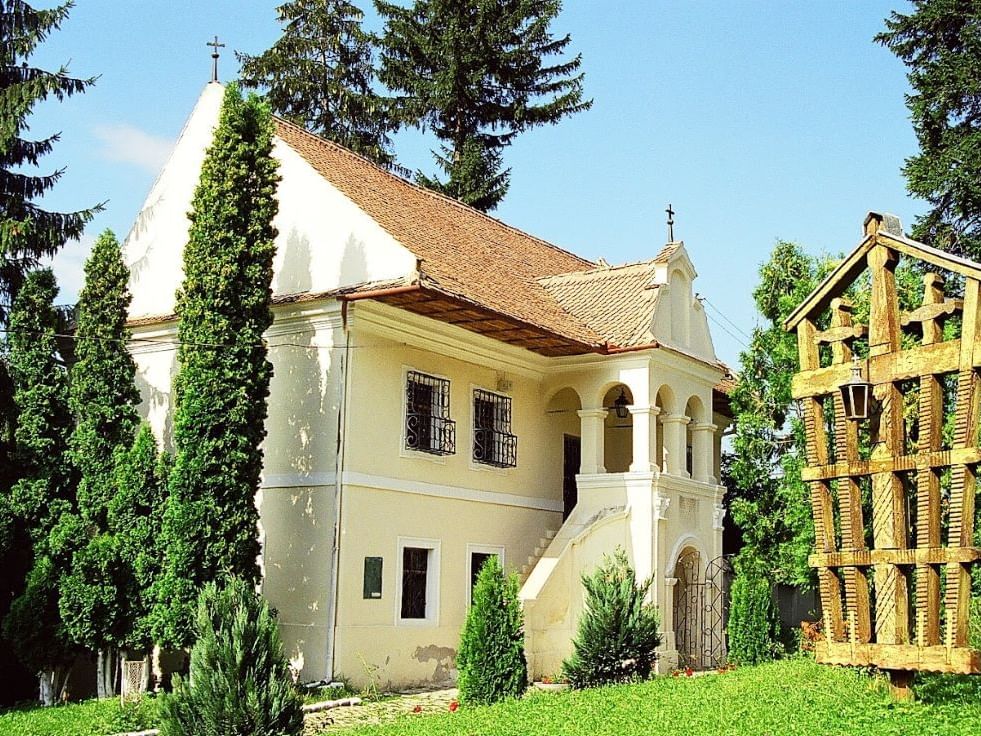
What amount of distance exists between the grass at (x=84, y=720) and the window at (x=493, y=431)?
705cm

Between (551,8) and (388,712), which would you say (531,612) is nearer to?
(388,712)

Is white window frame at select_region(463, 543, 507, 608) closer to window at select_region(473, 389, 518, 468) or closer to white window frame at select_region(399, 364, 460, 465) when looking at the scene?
window at select_region(473, 389, 518, 468)

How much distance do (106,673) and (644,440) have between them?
9.43 meters

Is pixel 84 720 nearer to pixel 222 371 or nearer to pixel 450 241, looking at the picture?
pixel 222 371

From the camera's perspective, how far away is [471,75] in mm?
32312

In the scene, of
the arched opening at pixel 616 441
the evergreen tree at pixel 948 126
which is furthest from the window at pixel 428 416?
the evergreen tree at pixel 948 126

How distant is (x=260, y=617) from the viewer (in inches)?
452

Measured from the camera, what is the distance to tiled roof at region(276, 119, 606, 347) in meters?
18.8

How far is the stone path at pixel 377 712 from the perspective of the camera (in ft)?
44.4

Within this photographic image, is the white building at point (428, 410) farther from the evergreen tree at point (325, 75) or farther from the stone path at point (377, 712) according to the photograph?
the evergreen tree at point (325, 75)

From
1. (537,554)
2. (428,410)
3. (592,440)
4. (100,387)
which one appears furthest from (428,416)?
(100,387)

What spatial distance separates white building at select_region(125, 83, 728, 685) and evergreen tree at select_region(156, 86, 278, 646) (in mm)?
1614

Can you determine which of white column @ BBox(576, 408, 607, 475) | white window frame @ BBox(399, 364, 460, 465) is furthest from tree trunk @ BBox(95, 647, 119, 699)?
white column @ BBox(576, 408, 607, 475)

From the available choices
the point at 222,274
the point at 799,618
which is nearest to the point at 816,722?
the point at 222,274
